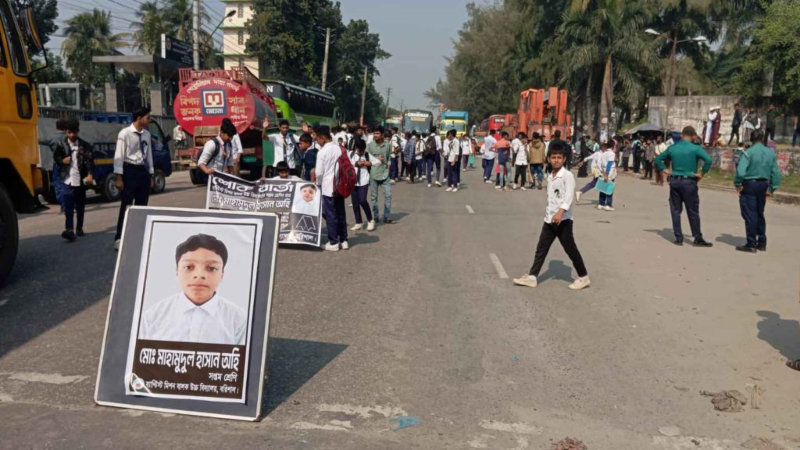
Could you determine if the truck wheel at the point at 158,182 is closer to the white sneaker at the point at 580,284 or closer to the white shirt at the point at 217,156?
the white shirt at the point at 217,156

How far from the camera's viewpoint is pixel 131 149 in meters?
8.83

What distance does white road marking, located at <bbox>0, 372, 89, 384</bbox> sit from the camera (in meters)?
4.64

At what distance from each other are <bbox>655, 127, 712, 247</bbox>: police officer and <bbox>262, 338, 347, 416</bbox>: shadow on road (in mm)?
7406

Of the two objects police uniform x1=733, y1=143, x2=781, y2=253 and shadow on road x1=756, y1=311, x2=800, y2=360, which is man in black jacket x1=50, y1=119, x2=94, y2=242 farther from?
police uniform x1=733, y1=143, x2=781, y2=253

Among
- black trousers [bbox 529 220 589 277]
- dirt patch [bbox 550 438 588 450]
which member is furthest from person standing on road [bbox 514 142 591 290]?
dirt patch [bbox 550 438 588 450]

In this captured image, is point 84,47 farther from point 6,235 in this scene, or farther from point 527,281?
point 527,281

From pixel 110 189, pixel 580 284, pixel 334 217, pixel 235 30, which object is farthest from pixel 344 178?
pixel 235 30

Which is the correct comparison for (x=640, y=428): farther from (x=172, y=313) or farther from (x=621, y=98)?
(x=621, y=98)

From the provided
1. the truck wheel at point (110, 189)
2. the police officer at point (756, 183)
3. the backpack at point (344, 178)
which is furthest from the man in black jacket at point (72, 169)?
the police officer at point (756, 183)

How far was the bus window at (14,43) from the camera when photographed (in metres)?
7.14

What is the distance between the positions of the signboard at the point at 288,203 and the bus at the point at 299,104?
13.5 m

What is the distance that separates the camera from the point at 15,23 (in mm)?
7270

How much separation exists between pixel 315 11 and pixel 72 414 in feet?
199

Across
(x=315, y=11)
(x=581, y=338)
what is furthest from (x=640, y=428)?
(x=315, y=11)
